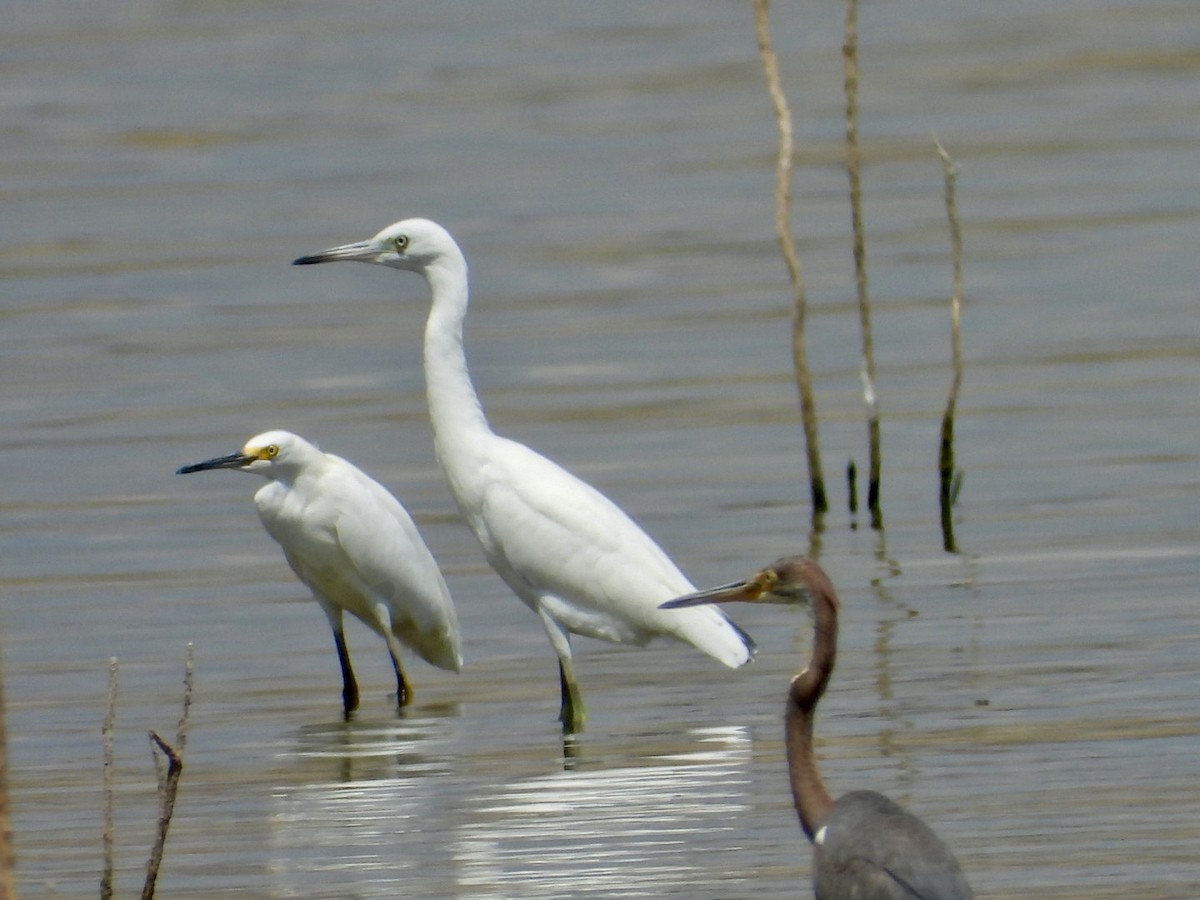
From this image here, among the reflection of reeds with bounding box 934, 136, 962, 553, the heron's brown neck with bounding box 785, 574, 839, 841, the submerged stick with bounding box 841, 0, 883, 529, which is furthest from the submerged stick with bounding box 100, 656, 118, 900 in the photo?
the submerged stick with bounding box 841, 0, 883, 529

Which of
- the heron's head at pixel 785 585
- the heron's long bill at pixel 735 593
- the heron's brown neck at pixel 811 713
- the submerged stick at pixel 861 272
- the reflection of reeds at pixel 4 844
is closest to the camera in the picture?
the reflection of reeds at pixel 4 844

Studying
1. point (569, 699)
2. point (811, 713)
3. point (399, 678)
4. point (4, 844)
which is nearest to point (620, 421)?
point (399, 678)

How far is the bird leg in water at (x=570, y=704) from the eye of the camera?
33.3 feet

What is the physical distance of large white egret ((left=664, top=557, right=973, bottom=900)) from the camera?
6188 mm

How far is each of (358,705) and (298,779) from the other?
1.31 metres

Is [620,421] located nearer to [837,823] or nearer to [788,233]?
[788,233]

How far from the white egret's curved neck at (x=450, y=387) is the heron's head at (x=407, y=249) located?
0.20 metres

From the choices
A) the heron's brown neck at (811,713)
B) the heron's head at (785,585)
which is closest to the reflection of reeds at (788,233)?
the heron's head at (785,585)

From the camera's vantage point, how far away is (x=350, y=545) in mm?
10859

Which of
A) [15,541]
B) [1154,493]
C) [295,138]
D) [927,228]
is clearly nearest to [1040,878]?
[1154,493]

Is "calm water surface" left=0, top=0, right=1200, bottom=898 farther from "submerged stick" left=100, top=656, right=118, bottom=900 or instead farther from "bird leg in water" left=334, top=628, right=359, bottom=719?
"submerged stick" left=100, top=656, right=118, bottom=900

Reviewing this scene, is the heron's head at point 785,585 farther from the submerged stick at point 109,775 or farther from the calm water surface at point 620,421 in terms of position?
the submerged stick at point 109,775

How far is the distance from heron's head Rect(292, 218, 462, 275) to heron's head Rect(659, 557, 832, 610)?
151 inches

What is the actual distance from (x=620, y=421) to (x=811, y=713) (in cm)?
1043
